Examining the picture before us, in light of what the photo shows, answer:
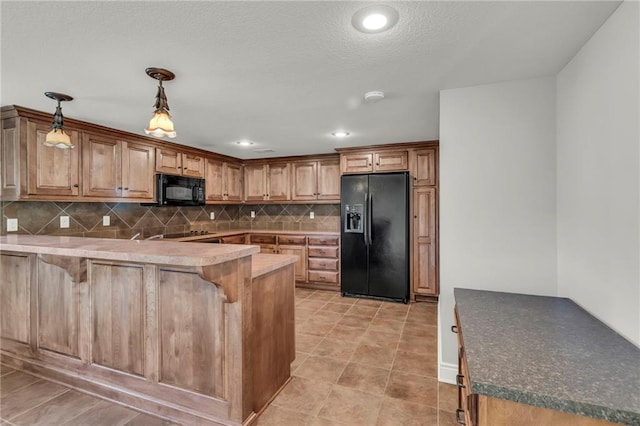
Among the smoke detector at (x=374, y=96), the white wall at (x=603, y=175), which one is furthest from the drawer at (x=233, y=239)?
the white wall at (x=603, y=175)

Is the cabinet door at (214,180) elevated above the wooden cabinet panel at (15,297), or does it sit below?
above

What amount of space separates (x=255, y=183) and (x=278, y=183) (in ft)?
1.51

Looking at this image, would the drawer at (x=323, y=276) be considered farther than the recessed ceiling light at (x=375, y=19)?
Yes

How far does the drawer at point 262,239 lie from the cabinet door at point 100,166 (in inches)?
86.0

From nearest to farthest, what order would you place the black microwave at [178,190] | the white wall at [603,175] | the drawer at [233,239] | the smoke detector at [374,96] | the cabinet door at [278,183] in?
1. the white wall at [603,175]
2. the smoke detector at [374,96]
3. the black microwave at [178,190]
4. the drawer at [233,239]
5. the cabinet door at [278,183]

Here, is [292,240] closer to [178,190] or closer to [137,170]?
[178,190]

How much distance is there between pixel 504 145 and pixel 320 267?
10.6ft

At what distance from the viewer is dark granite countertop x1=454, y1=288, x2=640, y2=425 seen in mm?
888

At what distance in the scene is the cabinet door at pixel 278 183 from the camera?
16.9 ft

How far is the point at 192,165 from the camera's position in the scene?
4328mm

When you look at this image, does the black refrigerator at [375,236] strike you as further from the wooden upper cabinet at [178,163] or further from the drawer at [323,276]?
the wooden upper cabinet at [178,163]

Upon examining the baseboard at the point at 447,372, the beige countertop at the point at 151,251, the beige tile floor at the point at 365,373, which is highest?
the beige countertop at the point at 151,251

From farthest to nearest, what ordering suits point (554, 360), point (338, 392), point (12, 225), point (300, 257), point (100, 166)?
point (300, 257)
point (100, 166)
point (12, 225)
point (338, 392)
point (554, 360)

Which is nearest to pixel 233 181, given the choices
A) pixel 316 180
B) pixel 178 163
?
pixel 178 163
